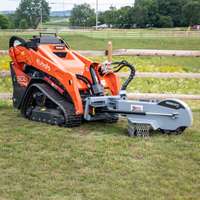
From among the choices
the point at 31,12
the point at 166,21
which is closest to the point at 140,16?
the point at 166,21

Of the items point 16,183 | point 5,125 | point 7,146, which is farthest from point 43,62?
point 16,183

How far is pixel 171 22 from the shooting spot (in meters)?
62.6

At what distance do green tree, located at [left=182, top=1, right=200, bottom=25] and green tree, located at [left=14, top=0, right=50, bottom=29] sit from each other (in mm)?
29665

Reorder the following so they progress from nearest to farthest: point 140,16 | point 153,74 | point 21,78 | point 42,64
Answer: point 42,64, point 21,78, point 153,74, point 140,16

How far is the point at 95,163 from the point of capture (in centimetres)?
368

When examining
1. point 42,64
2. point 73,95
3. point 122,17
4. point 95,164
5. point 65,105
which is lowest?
point 95,164

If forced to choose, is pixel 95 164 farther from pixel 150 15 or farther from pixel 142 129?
pixel 150 15

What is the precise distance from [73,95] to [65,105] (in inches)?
9.1

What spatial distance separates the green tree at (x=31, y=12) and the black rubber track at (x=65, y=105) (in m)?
59.9

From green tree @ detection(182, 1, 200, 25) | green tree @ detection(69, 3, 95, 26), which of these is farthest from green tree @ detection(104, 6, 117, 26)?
green tree @ detection(182, 1, 200, 25)

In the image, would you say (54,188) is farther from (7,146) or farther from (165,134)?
(165,134)

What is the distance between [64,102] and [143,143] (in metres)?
1.59

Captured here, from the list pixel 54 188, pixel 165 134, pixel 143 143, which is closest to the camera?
pixel 54 188

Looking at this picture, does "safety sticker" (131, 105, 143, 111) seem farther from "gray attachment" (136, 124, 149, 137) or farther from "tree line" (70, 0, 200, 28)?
"tree line" (70, 0, 200, 28)
